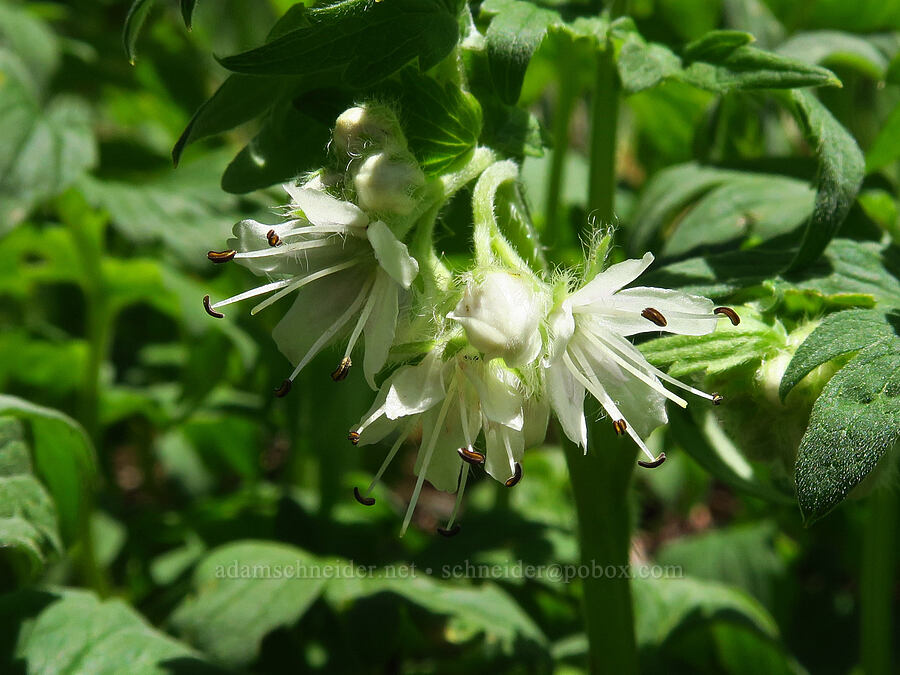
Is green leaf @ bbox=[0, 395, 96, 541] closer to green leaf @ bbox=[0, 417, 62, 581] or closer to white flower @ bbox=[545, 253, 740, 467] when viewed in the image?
green leaf @ bbox=[0, 417, 62, 581]

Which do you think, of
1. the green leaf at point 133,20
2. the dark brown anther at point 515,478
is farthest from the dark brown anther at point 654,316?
the green leaf at point 133,20

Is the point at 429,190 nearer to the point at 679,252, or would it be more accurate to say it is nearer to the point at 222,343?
the point at 679,252

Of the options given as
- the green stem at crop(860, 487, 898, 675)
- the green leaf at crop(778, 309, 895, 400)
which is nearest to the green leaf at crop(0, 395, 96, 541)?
the green leaf at crop(778, 309, 895, 400)

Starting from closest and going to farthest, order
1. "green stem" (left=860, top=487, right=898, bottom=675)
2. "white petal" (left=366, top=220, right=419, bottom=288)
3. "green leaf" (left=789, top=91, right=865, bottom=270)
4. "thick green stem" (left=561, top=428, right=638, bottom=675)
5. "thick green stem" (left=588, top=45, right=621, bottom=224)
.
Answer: "white petal" (left=366, top=220, right=419, bottom=288) → "green leaf" (left=789, top=91, right=865, bottom=270) → "thick green stem" (left=561, top=428, right=638, bottom=675) → "thick green stem" (left=588, top=45, right=621, bottom=224) → "green stem" (left=860, top=487, right=898, bottom=675)

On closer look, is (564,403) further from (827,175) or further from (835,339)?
(827,175)

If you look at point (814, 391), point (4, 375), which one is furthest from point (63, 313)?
point (814, 391)
